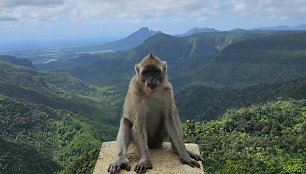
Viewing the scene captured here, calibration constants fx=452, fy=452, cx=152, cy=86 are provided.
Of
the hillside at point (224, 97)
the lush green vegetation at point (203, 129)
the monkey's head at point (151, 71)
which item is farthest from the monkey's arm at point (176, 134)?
the hillside at point (224, 97)

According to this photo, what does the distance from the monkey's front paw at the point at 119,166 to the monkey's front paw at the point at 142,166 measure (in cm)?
25

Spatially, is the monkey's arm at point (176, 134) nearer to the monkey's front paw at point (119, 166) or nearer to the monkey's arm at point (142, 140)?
the monkey's arm at point (142, 140)

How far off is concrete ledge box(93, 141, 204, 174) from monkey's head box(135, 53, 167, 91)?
6.43 ft

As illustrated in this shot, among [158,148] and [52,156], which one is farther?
[52,156]

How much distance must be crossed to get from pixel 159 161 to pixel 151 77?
7.30 ft

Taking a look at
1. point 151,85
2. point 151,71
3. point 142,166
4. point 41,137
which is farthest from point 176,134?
point 41,137

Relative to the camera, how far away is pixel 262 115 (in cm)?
6469

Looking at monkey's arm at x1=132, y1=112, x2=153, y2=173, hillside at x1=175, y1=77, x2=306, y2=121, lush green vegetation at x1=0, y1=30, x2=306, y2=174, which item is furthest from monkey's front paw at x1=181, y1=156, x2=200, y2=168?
hillside at x1=175, y1=77, x2=306, y2=121

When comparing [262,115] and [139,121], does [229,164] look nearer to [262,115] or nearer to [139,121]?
[262,115]

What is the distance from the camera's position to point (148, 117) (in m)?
11.2

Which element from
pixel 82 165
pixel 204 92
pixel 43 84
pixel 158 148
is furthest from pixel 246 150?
pixel 43 84

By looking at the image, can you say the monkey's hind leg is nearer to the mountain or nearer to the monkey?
the monkey

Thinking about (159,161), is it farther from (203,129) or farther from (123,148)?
(203,129)

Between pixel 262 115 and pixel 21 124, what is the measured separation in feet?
175
